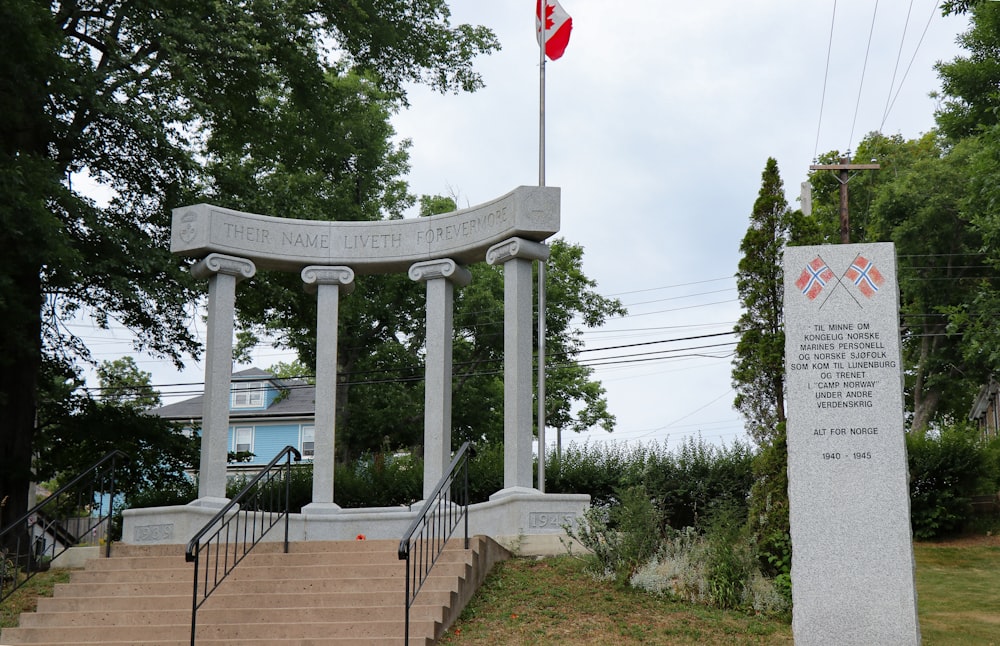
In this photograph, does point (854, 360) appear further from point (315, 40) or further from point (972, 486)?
point (315, 40)

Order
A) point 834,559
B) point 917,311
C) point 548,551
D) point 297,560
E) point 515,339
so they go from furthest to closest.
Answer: point 917,311 < point 515,339 < point 548,551 < point 297,560 < point 834,559

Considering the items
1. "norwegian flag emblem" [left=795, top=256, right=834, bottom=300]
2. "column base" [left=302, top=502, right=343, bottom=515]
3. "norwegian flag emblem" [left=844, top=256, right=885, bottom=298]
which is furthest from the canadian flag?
"norwegian flag emblem" [left=844, top=256, right=885, bottom=298]

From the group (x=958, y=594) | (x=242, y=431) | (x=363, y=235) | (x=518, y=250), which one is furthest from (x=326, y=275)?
(x=242, y=431)

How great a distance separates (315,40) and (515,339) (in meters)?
9.98

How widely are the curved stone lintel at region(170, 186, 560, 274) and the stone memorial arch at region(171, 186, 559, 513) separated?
0.02 m

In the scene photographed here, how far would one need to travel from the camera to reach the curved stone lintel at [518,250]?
1360 centimetres

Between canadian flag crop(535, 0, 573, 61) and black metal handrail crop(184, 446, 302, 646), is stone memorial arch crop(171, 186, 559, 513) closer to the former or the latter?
black metal handrail crop(184, 446, 302, 646)

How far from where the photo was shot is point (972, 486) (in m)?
18.1

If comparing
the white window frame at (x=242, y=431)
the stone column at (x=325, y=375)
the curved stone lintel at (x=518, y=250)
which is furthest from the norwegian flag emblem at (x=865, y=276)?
the white window frame at (x=242, y=431)

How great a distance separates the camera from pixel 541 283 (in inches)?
634

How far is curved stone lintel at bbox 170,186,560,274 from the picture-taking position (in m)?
13.7

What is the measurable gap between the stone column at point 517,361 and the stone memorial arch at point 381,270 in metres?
0.01

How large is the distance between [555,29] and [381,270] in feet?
19.7

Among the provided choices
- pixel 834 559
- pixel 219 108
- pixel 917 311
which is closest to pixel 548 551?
pixel 834 559
